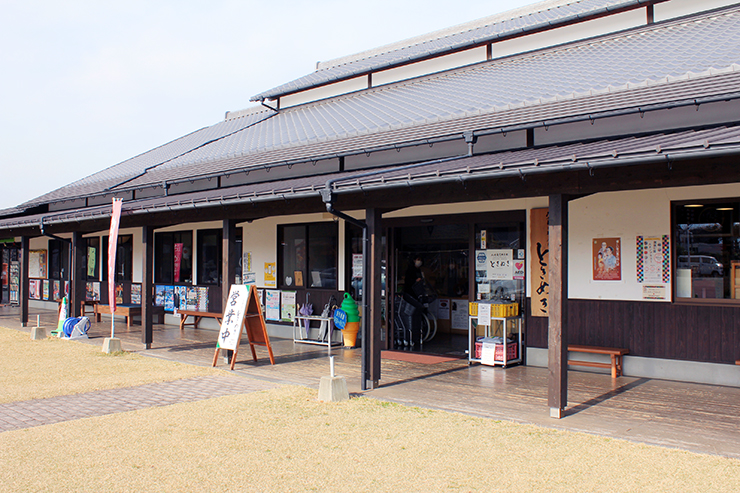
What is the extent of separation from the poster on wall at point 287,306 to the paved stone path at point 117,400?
13.9 ft

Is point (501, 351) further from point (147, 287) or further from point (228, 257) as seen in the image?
point (147, 287)

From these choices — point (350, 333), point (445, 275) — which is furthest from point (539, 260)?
point (445, 275)

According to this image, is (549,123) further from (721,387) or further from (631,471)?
(631,471)

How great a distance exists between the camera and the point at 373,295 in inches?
287

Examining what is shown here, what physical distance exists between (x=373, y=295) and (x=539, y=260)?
2.99m

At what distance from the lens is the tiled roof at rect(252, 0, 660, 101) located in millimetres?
10898

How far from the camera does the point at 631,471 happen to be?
4367mm

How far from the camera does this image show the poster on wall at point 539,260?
28.6ft

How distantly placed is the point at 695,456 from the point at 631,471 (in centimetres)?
73

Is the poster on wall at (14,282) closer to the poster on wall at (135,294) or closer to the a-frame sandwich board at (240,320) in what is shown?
the poster on wall at (135,294)

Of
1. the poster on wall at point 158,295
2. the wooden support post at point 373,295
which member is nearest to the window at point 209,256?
the poster on wall at point 158,295

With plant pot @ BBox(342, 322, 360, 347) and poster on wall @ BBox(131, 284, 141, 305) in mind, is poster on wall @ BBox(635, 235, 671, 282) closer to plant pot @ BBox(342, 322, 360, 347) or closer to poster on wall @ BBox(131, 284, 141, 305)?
plant pot @ BBox(342, 322, 360, 347)

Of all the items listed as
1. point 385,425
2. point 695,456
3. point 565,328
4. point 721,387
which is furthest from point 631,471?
point 721,387

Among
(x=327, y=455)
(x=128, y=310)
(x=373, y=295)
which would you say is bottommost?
(x=327, y=455)
